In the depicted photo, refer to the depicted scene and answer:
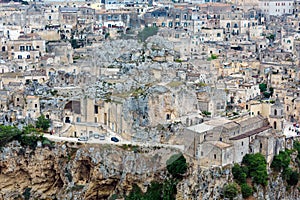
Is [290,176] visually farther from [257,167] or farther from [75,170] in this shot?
[75,170]

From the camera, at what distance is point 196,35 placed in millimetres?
64312

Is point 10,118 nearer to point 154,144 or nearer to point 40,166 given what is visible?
point 40,166

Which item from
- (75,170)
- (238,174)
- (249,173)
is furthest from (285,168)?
(75,170)

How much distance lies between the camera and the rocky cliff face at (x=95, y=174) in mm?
36875

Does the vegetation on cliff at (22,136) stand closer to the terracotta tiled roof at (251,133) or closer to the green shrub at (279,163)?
the terracotta tiled roof at (251,133)

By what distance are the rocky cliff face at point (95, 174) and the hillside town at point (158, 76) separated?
1191 millimetres

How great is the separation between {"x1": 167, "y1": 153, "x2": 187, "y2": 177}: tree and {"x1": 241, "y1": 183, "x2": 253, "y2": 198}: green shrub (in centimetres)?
374

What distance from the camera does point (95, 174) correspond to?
128 feet

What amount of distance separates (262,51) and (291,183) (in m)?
24.3

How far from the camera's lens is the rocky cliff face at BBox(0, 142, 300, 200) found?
36875 millimetres

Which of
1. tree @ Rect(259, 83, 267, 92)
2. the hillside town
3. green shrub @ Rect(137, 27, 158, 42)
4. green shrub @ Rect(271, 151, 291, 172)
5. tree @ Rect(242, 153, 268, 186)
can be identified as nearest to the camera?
tree @ Rect(242, 153, 268, 186)

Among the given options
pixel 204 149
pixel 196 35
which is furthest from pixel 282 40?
pixel 204 149

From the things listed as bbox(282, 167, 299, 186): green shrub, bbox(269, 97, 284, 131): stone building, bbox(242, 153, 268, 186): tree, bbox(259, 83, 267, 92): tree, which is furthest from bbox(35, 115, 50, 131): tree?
bbox(259, 83, 267, 92): tree

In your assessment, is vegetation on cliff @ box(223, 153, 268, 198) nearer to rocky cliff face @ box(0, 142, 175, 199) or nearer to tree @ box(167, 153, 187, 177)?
tree @ box(167, 153, 187, 177)
